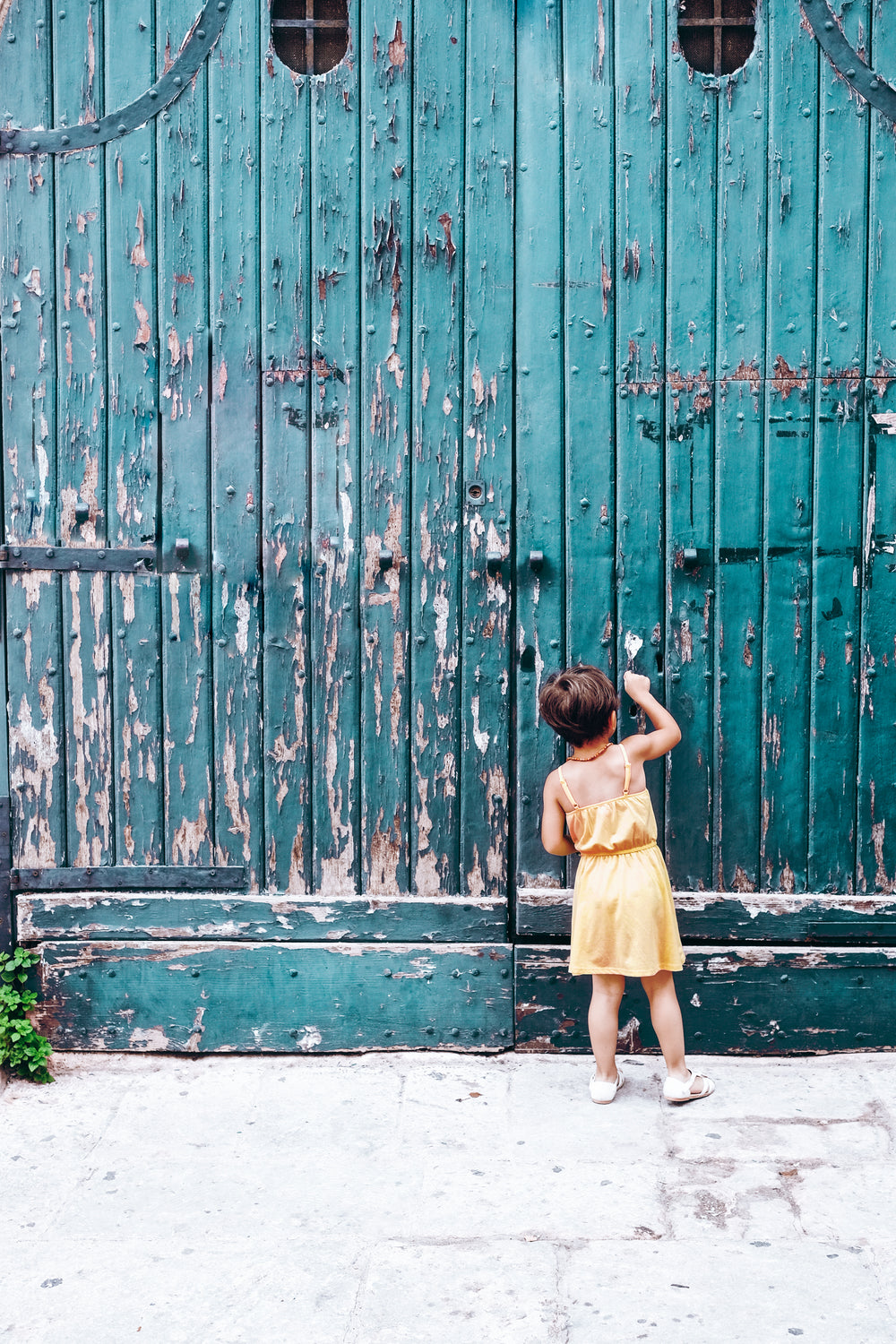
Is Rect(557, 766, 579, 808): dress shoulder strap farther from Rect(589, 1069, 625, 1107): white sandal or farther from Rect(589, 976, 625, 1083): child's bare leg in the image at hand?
Rect(589, 1069, 625, 1107): white sandal

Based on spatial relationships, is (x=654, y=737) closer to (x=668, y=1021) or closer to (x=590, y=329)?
(x=668, y=1021)

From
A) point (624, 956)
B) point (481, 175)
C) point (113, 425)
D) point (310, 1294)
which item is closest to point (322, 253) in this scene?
point (481, 175)

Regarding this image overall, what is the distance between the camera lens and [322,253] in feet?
11.0

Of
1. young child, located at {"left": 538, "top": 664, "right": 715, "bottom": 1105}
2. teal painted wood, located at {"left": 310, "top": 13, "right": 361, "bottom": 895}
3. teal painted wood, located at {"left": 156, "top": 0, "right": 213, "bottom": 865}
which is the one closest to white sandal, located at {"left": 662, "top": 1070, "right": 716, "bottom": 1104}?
young child, located at {"left": 538, "top": 664, "right": 715, "bottom": 1105}

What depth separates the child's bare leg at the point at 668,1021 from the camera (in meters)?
3.12

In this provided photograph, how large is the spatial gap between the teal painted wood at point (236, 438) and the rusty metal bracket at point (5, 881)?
0.59 metres

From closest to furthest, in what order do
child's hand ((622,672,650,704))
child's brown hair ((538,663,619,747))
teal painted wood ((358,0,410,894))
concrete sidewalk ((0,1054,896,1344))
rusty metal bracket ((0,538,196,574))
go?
concrete sidewalk ((0,1054,896,1344)) → child's brown hair ((538,663,619,747)) → child's hand ((622,672,650,704)) → teal painted wood ((358,0,410,894)) → rusty metal bracket ((0,538,196,574))

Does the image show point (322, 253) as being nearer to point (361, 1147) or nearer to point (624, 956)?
point (624, 956)

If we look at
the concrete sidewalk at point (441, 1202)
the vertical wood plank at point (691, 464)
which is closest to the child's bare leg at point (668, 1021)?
the concrete sidewalk at point (441, 1202)

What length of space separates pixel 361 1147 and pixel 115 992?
931mm

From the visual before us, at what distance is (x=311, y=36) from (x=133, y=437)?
1.18 metres

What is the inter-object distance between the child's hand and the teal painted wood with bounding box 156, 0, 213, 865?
3.78 feet

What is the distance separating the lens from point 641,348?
333cm

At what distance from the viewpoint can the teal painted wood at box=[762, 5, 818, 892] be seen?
3.25 m
